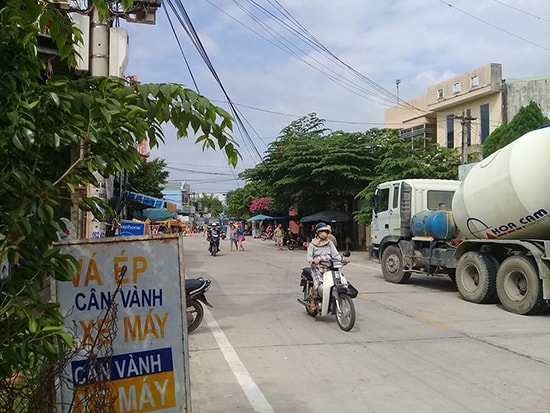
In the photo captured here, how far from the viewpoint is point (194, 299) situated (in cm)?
804

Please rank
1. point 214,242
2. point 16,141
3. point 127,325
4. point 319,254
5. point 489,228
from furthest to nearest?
point 214,242 → point 489,228 → point 319,254 → point 127,325 → point 16,141

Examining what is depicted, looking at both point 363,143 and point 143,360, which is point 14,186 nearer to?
point 143,360

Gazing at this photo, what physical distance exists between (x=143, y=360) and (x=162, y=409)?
366mm

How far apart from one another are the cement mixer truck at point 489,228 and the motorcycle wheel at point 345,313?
3.46 m

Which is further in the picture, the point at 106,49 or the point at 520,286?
the point at 520,286

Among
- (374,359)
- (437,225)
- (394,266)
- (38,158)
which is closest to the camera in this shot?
(38,158)

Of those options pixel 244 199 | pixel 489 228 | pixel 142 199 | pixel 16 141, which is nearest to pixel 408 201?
pixel 489 228

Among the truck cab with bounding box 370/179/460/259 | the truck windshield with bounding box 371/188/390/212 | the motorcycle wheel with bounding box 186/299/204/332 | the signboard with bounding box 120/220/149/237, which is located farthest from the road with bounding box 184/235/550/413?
the truck windshield with bounding box 371/188/390/212

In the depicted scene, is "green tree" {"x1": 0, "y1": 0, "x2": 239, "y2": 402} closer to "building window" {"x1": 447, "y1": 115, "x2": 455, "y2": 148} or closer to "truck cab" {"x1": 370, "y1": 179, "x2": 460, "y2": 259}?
"truck cab" {"x1": 370, "y1": 179, "x2": 460, "y2": 259}

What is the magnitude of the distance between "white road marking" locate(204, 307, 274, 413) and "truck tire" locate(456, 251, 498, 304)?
17.5 feet

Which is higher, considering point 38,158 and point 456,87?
point 456,87

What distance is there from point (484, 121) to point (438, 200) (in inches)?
699

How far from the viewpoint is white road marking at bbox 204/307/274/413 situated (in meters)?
4.92

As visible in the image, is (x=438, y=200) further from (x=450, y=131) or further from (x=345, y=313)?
(x=450, y=131)
